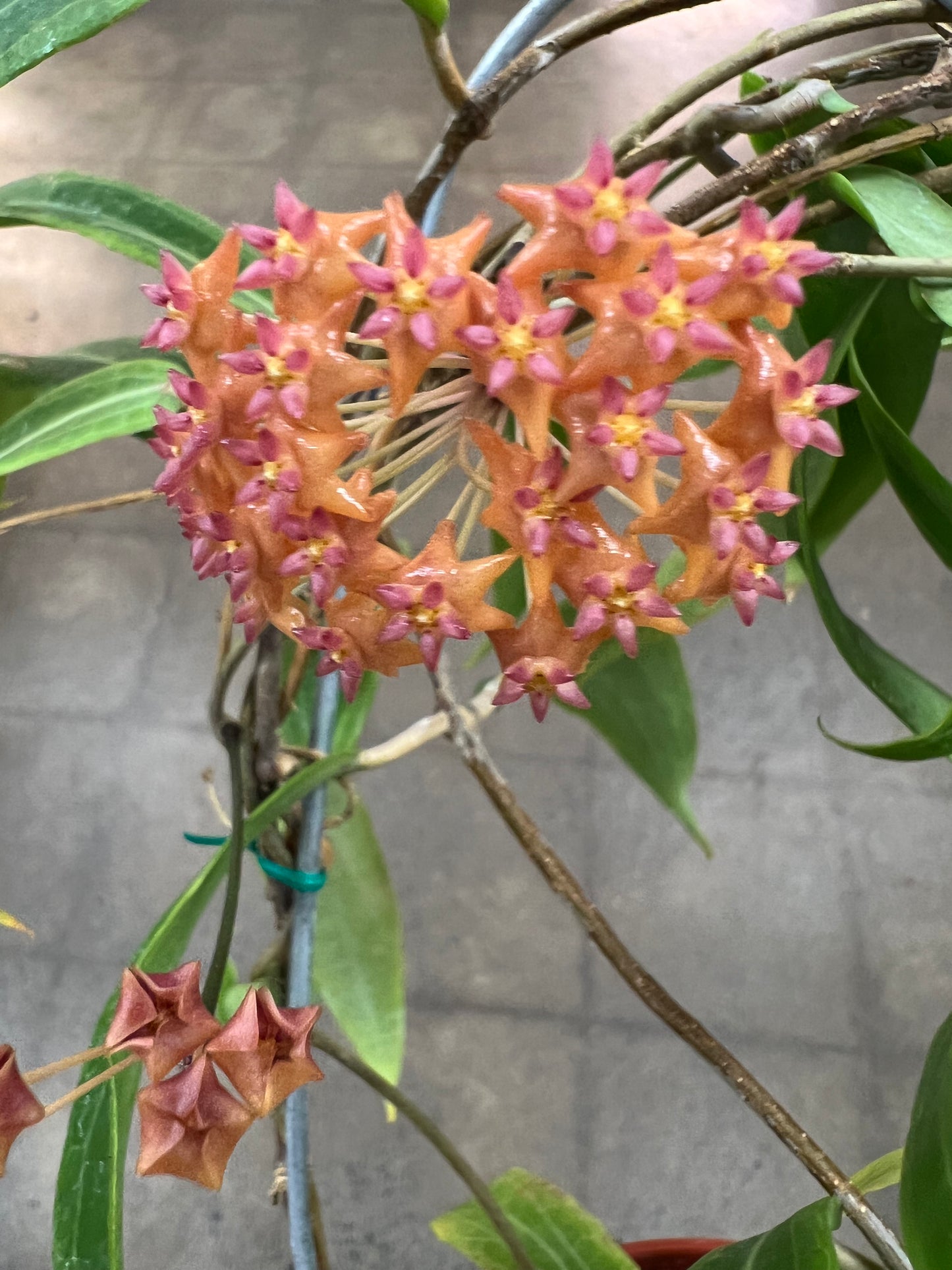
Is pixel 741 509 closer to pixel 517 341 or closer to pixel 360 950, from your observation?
pixel 517 341

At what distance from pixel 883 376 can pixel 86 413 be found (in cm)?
33

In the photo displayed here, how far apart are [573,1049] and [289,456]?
993mm

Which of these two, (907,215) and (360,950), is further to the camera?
(360,950)

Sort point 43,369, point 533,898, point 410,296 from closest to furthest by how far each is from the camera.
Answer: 1. point 410,296
2. point 43,369
3. point 533,898

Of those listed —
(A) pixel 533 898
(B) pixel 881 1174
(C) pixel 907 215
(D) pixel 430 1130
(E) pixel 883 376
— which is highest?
(C) pixel 907 215

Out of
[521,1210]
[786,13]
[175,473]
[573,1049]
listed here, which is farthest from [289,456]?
[786,13]

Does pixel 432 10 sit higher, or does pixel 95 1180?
pixel 432 10

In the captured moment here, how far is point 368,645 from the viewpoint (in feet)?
0.89

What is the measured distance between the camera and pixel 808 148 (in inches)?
11.6

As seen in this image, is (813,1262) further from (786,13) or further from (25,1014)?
(786,13)

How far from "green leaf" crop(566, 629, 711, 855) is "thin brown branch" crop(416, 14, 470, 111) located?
264mm

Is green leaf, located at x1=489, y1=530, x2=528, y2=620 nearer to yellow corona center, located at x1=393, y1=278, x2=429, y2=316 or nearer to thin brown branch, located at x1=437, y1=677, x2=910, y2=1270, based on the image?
thin brown branch, located at x1=437, y1=677, x2=910, y2=1270

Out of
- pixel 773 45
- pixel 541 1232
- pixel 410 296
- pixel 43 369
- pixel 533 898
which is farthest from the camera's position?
pixel 533 898

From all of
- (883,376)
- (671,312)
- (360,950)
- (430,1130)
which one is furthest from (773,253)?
(360,950)
